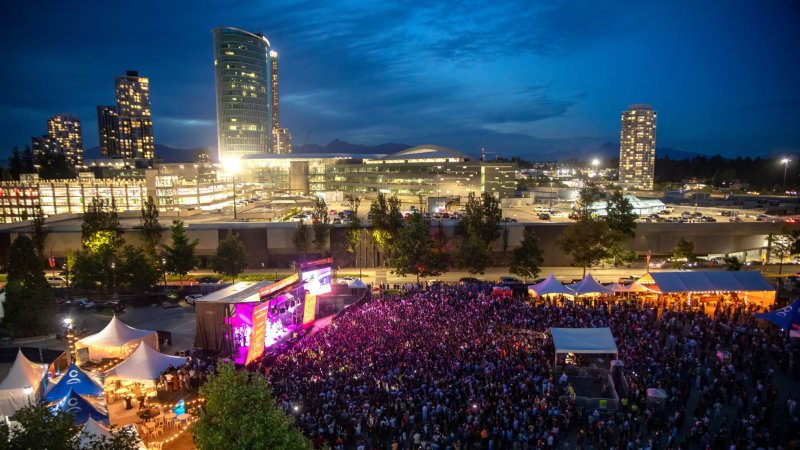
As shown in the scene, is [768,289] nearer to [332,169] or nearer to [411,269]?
[411,269]

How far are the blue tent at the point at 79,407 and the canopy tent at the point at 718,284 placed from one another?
85.0ft

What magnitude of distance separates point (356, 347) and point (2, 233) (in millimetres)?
40449

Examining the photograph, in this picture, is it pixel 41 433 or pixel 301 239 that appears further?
pixel 301 239

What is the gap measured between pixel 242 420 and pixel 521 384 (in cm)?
955

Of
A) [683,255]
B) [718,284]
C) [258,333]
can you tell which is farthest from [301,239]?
[683,255]

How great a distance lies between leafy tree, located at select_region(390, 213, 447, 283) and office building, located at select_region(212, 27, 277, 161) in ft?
320

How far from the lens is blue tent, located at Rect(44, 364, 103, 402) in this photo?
47.4 ft

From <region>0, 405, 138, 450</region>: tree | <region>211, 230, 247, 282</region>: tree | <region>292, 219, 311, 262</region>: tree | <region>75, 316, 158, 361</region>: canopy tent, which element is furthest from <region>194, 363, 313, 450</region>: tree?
<region>292, 219, 311, 262</region>: tree

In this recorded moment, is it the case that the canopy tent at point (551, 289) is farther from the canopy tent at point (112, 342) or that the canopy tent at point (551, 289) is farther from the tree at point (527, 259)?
the canopy tent at point (112, 342)

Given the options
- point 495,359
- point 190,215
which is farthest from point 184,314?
point 190,215

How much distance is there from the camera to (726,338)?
19.5 meters

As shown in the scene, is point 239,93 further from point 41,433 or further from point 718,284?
point 41,433

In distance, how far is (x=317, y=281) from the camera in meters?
26.2

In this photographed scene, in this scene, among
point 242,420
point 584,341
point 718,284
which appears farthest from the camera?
point 718,284
